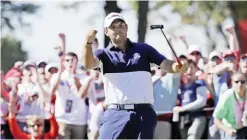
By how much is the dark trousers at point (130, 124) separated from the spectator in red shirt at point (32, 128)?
381 centimetres

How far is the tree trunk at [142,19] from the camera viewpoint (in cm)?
1526

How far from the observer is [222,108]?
986 centimetres

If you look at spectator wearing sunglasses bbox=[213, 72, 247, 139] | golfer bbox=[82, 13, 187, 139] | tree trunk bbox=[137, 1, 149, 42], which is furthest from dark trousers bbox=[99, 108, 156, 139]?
tree trunk bbox=[137, 1, 149, 42]

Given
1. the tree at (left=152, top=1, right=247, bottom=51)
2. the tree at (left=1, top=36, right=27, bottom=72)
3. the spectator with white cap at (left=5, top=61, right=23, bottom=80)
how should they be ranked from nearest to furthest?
the spectator with white cap at (left=5, top=61, right=23, bottom=80), the tree at (left=1, top=36, right=27, bottom=72), the tree at (left=152, top=1, right=247, bottom=51)

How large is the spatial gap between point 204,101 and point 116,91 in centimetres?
397

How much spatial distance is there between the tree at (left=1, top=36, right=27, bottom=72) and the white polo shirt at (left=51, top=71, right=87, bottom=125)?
9.10 metres

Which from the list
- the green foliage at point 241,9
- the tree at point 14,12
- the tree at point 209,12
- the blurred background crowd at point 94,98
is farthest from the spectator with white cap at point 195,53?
the green foliage at point 241,9

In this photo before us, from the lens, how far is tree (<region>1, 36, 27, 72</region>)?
71.8 feet

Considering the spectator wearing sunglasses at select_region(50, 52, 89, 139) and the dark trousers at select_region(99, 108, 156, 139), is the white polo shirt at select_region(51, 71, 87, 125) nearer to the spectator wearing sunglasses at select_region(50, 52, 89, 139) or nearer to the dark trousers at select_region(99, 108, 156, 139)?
the spectator wearing sunglasses at select_region(50, 52, 89, 139)

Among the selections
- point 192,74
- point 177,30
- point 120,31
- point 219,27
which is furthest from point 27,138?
point 219,27

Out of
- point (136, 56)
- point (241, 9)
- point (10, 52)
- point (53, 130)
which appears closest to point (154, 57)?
point (136, 56)

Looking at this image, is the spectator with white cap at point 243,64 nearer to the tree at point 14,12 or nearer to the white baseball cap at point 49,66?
the white baseball cap at point 49,66

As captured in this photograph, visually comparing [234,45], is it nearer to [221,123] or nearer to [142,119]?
[221,123]

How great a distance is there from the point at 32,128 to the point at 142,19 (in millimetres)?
6544
